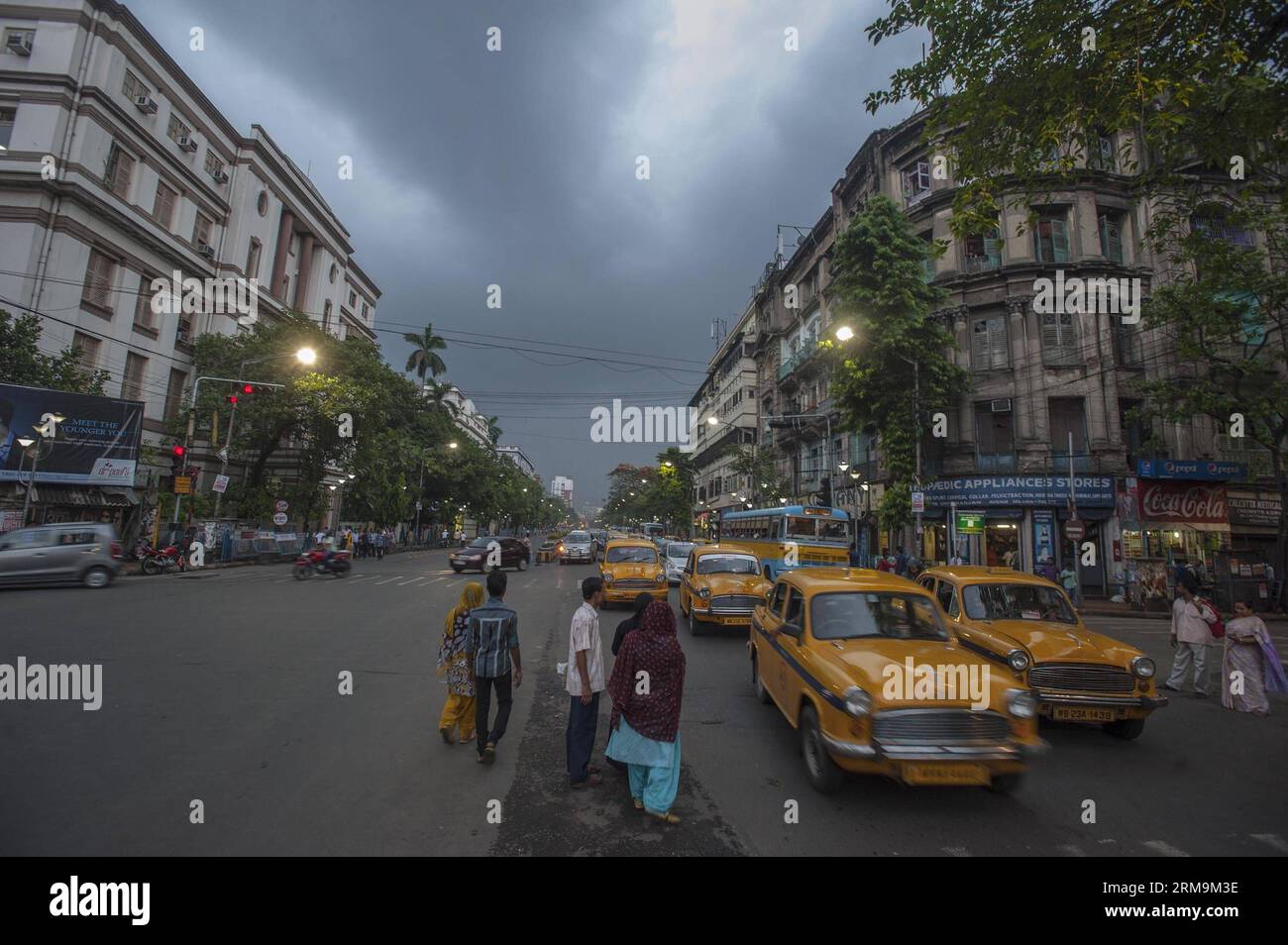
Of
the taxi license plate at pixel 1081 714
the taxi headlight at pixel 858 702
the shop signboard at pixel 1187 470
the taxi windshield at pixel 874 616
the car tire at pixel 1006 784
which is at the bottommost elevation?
the car tire at pixel 1006 784

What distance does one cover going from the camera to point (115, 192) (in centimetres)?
2592

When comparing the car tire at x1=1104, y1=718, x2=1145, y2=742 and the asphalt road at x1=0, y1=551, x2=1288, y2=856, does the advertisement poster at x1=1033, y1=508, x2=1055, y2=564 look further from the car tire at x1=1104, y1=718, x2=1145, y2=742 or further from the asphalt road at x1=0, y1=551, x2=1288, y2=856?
the car tire at x1=1104, y1=718, x2=1145, y2=742

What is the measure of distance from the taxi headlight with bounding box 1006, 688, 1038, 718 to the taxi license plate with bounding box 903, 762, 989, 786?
53cm

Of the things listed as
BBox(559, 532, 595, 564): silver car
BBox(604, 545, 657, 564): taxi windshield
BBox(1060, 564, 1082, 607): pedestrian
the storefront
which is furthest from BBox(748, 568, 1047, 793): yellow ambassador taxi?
BBox(559, 532, 595, 564): silver car

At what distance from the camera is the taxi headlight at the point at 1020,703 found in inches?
173

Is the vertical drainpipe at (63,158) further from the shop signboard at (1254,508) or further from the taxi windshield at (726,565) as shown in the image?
the shop signboard at (1254,508)

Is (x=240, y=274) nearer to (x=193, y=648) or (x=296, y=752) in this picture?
(x=193, y=648)

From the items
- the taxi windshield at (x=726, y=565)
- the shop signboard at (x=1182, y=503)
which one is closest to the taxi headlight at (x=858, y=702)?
the taxi windshield at (x=726, y=565)

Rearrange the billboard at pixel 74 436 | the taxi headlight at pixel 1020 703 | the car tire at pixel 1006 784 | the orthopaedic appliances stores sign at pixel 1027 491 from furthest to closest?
the orthopaedic appliances stores sign at pixel 1027 491 < the billboard at pixel 74 436 < the car tire at pixel 1006 784 < the taxi headlight at pixel 1020 703

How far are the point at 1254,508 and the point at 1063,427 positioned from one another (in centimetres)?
830

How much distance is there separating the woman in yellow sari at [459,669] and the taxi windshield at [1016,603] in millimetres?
6149

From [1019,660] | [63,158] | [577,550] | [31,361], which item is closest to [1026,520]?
[1019,660]

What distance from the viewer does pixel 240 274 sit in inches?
1320
